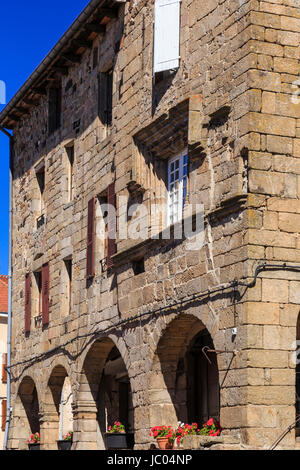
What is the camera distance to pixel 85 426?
56.8ft

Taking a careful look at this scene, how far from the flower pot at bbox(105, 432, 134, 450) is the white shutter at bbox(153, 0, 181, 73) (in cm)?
603

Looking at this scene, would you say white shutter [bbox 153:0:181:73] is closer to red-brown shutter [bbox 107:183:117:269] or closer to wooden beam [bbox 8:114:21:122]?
red-brown shutter [bbox 107:183:117:269]

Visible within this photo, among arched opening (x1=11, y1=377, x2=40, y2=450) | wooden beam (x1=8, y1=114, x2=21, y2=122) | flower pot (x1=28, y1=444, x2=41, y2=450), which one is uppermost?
wooden beam (x1=8, y1=114, x2=21, y2=122)

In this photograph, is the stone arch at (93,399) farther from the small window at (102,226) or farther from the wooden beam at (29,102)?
the wooden beam at (29,102)

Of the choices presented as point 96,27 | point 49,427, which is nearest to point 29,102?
point 96,27

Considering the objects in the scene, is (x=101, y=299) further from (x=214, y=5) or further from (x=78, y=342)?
(x=214, y=5)

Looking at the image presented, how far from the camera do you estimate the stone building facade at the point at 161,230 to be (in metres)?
11.8

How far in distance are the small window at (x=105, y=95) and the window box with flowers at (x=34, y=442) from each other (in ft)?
22.2

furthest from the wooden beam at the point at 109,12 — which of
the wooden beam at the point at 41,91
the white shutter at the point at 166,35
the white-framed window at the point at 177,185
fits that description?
the wooden beam at the point at 41,91

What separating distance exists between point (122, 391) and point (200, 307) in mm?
7071

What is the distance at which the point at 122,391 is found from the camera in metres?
19.4

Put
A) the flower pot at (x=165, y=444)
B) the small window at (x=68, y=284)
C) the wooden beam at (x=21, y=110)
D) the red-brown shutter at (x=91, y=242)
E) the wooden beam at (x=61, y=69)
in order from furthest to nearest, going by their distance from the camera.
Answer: the wooden beam at (x=21, y=110)
the wooden beam at (x=61, y=69)
the small window at (x=68, y=284)
the red-brown shutter at (x=91, y=242)
the flower pot at (x=165, y=444)

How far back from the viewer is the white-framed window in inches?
553

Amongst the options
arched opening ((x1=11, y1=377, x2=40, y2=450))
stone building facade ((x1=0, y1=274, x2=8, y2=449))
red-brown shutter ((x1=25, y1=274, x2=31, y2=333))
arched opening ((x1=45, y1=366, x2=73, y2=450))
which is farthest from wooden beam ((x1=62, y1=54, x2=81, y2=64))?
stone building facade ((x1=0, y1=274, x2=8, y2=449))
